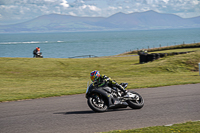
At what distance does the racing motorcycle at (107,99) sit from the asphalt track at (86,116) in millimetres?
224

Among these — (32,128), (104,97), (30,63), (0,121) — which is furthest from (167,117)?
(30,63)

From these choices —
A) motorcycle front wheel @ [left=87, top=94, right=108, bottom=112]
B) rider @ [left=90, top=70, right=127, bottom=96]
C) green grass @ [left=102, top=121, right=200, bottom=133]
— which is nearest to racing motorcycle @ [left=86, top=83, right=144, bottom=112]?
motorcycle front wheel @ [left=87, top=94, right=108, bottom=112]

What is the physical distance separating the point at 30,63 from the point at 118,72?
1310 centimetres

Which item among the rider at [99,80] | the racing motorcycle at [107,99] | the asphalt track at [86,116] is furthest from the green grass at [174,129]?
the rider at [99,80]

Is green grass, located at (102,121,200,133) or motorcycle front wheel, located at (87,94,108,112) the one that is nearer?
green grass, located at (102,121,200,133)

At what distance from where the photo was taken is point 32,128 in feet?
26.7

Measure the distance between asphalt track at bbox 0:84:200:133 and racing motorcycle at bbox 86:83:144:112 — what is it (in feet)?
0.74

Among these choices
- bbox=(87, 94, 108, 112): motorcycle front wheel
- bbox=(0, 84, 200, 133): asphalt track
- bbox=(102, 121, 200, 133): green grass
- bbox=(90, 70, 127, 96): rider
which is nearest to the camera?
bbox=(102, 121, 200, 133): green grass

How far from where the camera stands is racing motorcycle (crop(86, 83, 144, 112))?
1005 centimetres

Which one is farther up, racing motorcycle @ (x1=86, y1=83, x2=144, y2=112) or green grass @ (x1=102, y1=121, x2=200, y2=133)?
racing motorcycle @ (x1=86, y1=83, x2=144, y2=112)

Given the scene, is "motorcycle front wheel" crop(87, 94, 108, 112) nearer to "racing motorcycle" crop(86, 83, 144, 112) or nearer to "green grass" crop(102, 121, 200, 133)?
"racing motorcycle" crop(86, 83, 144, 112)

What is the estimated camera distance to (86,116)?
9531mm

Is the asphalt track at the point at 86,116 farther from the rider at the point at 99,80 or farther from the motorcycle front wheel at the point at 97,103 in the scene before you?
the rider at the point at 99,80

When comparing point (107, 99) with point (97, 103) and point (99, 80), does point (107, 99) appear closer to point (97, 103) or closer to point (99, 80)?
point (97, 103)
